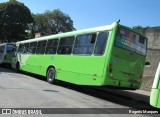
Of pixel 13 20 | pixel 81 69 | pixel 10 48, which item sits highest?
pixel 13 20

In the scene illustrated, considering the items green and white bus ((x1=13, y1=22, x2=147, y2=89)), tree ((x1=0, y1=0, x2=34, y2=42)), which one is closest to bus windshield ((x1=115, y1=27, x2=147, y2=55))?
green and white bus ((x1=13, y1=22, x2=147, y2=89))

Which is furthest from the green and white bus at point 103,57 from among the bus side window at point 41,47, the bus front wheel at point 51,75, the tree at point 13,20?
the tree at point 13,20

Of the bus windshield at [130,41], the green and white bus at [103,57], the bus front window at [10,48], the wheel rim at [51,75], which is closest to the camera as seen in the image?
the green and white bus at [103,57]

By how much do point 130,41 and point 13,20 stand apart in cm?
4269

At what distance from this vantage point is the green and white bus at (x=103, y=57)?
1204 centimetres

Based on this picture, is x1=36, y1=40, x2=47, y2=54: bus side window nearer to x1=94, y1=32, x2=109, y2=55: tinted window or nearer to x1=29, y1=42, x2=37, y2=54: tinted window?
x1=29, y1=42, x2=37, y2=54: tinted window

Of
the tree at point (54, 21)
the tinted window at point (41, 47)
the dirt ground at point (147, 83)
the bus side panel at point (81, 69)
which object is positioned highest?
the tree at point (54, 21)

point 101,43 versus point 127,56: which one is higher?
point 101,43

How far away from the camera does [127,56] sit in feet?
41.2

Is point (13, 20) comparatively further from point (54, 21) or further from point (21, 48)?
point (54, 21)

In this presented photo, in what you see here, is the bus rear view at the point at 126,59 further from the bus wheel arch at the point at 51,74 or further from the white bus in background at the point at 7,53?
the white bus in background at the point at 7,53

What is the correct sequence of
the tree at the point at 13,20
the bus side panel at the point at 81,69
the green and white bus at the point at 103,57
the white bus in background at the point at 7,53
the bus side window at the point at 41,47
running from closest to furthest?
1. the green and white bus at the point at 103,57
2. the bus side panel at the point at 81,69
3. the bus side window at the point at 41,47
4. the white bus in background at the point at 7,53
5. the tree at the point at 13,20

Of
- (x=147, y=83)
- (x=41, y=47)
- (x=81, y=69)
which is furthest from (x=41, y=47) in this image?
(x=147, y=83)

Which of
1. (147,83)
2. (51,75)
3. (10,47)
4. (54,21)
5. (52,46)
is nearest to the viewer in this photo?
(51,75)
